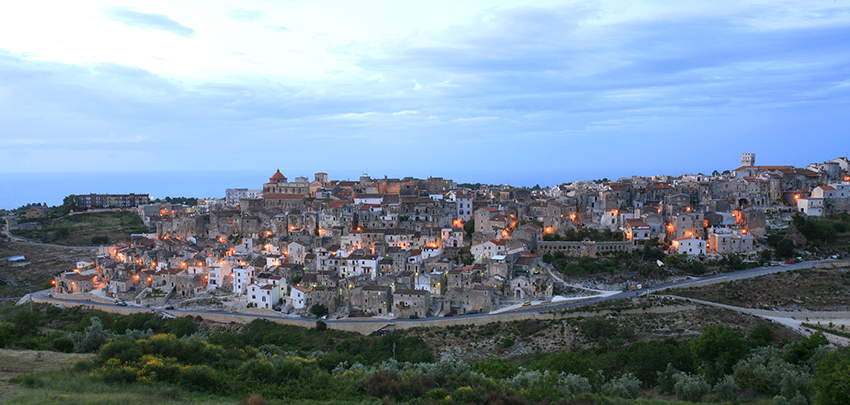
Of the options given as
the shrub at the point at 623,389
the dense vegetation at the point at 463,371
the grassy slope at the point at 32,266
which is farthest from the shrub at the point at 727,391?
the grassy slope at the point at 32,266

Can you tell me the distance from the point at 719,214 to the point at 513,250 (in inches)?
563

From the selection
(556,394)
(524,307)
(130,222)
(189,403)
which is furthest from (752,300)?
(130,222)

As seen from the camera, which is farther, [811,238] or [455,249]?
[455,249]

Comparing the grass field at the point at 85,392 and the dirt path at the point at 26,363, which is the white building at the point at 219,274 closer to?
the dirt path at the point at 26,363

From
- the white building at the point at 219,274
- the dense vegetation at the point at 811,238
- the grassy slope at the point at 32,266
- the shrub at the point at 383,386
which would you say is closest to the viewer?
the shrub at the point at 383,386

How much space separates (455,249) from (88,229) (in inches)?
1802

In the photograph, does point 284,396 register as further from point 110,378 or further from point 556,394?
point 556,394

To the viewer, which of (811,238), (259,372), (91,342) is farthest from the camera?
(811,238)

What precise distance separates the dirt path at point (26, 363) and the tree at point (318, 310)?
1349cm

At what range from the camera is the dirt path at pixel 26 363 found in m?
14.3

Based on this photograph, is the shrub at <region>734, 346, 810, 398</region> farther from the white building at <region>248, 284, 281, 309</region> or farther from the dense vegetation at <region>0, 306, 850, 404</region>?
the white building at <region>248, 284, 281, 309</region>

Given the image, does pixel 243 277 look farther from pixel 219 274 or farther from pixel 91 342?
pixel 91 342

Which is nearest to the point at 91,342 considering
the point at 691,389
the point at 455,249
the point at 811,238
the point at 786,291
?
the point at 691,389

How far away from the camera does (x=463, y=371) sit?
17.9 metres
